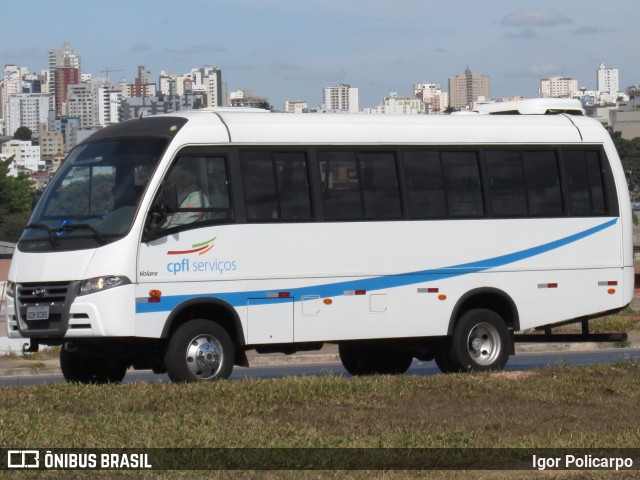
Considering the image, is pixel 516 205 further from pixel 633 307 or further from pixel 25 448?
pixel 633 307

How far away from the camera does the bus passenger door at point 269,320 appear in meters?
14.9

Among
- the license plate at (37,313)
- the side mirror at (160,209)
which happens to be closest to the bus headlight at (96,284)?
the license plate at (37,313)

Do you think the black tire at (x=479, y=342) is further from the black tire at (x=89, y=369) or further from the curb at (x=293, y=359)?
the curb at (x=293, y=359)

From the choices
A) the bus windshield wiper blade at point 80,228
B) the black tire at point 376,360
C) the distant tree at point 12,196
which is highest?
the distant tree at point 12,196

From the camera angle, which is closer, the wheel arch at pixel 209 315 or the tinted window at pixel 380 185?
the wheel arch at pixel 209 315

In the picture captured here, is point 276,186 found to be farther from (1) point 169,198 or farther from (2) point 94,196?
(2) point 94,196

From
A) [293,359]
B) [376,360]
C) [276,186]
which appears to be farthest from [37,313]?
[293,359]

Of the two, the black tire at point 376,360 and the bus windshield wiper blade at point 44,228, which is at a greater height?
the bus windshield wiper blade at point 44,228

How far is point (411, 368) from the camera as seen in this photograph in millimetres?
20562

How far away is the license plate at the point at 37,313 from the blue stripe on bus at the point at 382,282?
94 centimetres

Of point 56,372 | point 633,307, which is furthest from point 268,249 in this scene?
point 633,307

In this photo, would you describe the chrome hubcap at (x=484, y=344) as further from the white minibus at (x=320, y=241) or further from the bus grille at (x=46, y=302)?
the bus grille at (x=46, y=302)

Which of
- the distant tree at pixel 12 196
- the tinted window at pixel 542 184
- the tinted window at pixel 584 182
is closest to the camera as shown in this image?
the tinted window at pixel 542 184

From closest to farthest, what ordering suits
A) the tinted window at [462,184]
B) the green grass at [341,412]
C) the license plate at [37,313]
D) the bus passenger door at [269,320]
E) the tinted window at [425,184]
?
the green grass at [341,412] < the license plate at [37,313] < the bus passenger door at [269,320] < the tinted window at [425,184] < the tinted window at [462,184]
